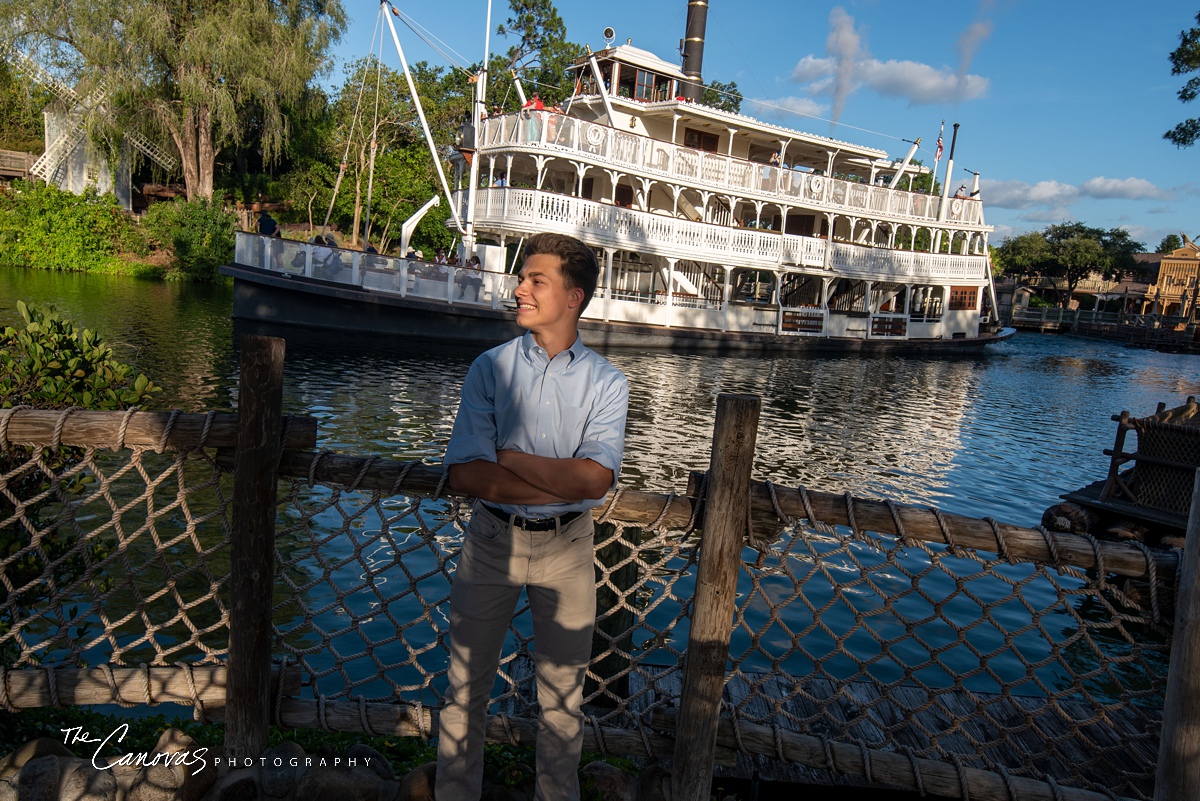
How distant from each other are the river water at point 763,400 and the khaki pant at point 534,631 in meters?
5.15

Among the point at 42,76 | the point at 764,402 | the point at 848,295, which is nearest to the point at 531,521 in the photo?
the point at 764,402

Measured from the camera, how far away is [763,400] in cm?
1686

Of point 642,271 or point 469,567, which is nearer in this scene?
point 469,567

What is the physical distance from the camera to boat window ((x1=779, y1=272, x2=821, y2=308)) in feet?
102

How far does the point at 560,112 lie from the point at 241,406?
→ 70.5ft

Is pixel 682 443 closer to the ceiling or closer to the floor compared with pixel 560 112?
closer to the floor

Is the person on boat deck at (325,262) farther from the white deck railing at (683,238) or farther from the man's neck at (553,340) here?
the man's neck at (553,340)

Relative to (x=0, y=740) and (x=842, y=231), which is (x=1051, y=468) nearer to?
(x=0, y=740)

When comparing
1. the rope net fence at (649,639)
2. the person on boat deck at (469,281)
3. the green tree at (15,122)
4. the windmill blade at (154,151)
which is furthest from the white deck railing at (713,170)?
the green tree at (15,122)

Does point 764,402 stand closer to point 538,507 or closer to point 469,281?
point 469,281

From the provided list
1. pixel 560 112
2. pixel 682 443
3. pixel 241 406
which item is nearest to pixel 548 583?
pixel 241 406

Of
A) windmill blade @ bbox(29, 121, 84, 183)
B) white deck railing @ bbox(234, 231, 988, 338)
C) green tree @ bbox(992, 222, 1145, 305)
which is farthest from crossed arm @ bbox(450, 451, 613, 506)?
green tree @ bbox(992, 222, 1145, 305)

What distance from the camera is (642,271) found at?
26906mm

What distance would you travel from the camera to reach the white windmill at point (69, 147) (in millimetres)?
28391
